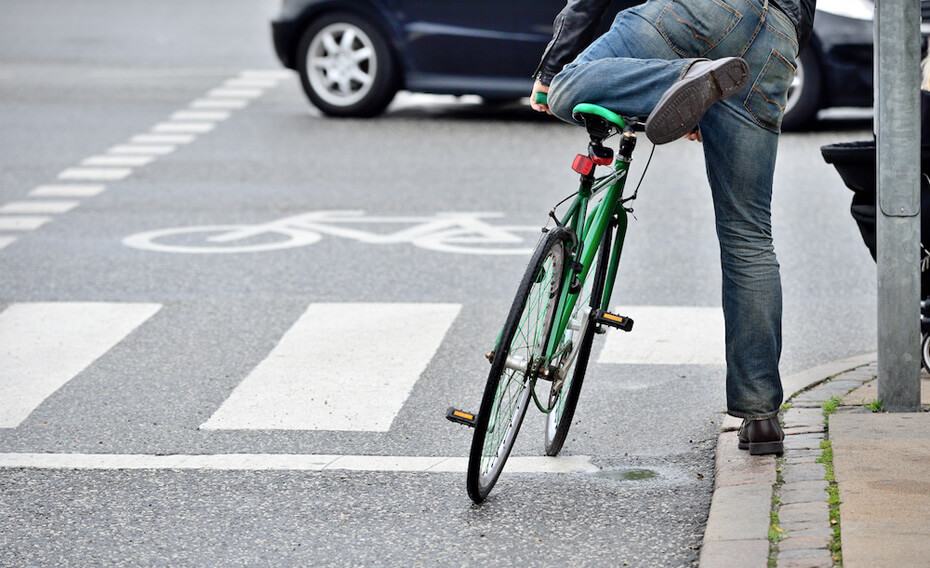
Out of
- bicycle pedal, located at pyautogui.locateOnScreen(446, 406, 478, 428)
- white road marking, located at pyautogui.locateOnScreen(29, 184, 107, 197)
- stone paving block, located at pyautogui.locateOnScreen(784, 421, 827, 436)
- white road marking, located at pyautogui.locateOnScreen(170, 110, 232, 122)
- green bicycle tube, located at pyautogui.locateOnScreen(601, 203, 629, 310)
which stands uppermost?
green bicycle tube, located at pyautogui.locateOnScreen(601, 203, 629, 310)

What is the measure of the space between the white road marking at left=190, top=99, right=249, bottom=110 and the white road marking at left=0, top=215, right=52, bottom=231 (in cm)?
467

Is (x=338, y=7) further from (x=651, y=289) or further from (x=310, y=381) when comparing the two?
(x=310, y=381)

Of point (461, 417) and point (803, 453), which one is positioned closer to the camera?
point (461, 417)

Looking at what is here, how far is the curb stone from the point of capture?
12.6 feet

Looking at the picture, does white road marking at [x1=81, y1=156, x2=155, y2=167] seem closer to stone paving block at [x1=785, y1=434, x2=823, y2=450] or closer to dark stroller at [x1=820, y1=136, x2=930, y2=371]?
dark stroller at [x1=820, y1=136, x2=930, y2=371]

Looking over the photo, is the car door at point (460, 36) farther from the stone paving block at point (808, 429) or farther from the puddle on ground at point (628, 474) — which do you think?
the puddle on ground at point (628, 474)

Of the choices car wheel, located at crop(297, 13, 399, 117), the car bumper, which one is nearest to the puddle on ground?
car wheel, located at crop(297, 13, 399, 117)

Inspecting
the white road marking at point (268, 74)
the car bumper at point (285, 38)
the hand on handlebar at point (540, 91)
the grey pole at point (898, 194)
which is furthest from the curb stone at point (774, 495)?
the white road marking at point (268, 74)

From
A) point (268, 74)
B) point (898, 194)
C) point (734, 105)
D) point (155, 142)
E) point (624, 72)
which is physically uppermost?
point (624, 72)

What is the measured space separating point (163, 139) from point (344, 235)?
13.4 feet

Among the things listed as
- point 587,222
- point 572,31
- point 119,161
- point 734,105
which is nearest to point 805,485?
point 587,222

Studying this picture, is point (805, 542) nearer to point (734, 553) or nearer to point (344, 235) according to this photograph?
point (734, 553)

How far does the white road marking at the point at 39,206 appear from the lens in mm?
9695

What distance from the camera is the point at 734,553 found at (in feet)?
12.7
